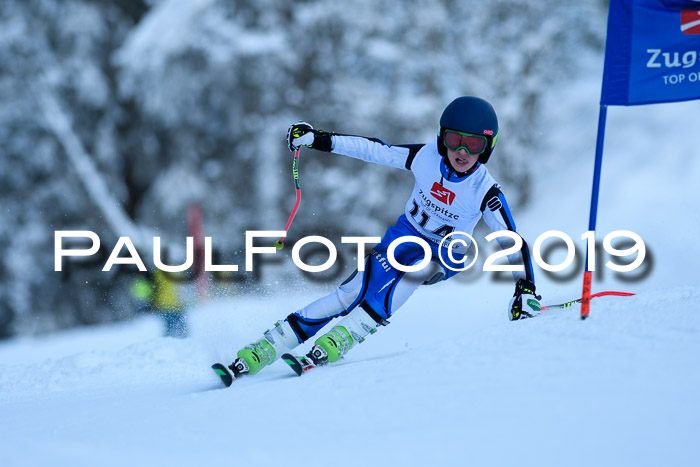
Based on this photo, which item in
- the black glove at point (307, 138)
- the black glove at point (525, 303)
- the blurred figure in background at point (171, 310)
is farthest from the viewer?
the blurred figure in background at point (171, 310)

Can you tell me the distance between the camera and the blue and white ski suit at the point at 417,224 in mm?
3916

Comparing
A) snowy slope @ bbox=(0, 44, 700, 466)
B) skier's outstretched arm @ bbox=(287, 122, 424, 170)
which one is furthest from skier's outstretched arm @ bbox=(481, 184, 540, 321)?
skier's outstretched arm @ bbox=(287, 122, 424, 170)

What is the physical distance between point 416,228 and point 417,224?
0.03m

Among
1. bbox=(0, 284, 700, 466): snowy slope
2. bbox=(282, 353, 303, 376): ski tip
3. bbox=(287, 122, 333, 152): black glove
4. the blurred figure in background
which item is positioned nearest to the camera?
bbox=(0, 284, 700, 466): snowy slope

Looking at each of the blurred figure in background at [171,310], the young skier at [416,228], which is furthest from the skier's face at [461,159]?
the blurred figure in background at [171,310]

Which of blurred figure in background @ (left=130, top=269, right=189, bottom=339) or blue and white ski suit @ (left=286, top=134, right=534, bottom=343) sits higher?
blue and white ski suit @ (left=286, top=134, right=534, bottom=343)

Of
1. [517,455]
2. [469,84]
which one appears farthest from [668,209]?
[517,455]

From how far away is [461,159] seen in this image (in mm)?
3812

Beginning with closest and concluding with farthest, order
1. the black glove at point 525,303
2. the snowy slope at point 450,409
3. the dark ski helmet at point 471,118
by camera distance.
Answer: the snowy slope at point 450,409 < the dark ski helmet at point 471,118 < the black glove at point 525,303

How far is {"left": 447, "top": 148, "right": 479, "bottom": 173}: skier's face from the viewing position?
380cm

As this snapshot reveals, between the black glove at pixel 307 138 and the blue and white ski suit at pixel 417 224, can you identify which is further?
the black glove at pixel 307 138

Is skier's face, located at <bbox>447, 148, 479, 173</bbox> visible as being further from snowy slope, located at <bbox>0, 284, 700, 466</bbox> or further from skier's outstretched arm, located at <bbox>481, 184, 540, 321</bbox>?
snowy slope, located at <bbox>0, 284, 700, 466</bbox>

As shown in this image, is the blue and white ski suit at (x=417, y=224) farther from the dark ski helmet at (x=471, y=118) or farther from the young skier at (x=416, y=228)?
the dark ski helmet at (x=471, y=118)

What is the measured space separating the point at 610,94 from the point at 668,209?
22.0 feet
